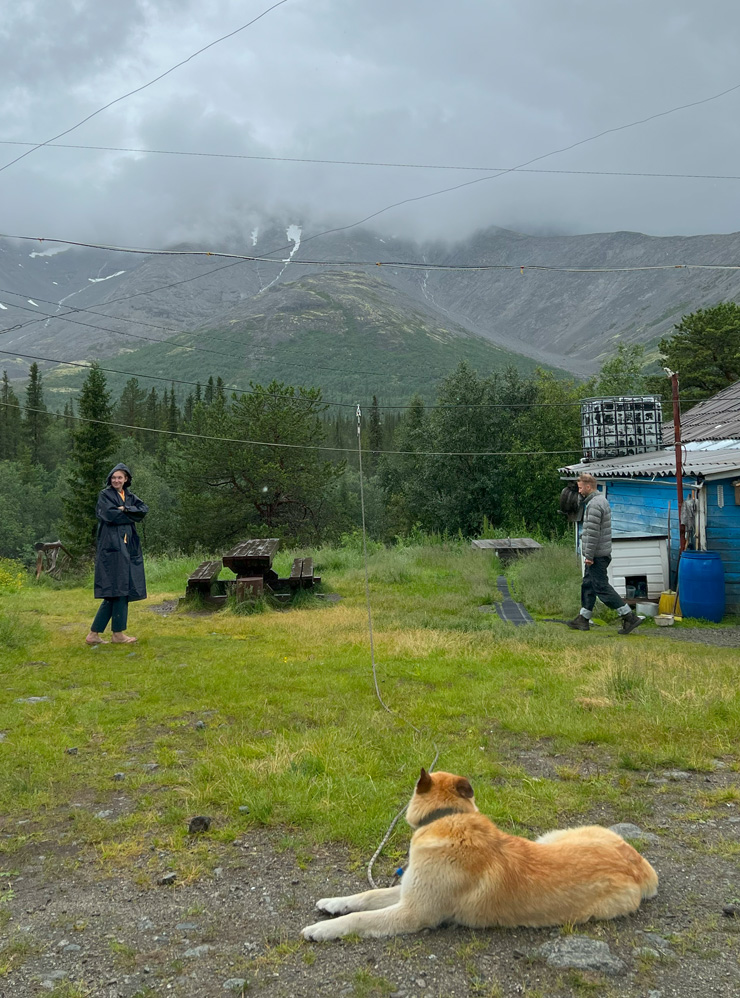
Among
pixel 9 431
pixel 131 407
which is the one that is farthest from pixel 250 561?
pixel 131 407

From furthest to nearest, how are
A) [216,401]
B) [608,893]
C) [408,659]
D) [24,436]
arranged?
[24,436], [216,401], [408,659], [608,893]

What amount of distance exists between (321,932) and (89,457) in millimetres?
46374

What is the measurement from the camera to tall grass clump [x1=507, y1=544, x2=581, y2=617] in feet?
36.3

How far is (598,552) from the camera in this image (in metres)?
9.14

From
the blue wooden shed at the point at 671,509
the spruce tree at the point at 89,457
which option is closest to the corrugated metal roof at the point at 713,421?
A: the blue wooden shed at the point at 671,509

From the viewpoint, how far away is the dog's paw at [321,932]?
2490 millimetres

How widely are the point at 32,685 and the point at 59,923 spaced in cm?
386

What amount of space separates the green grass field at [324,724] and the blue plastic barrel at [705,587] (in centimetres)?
217

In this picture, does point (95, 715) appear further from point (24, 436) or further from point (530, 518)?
point (24, 436)

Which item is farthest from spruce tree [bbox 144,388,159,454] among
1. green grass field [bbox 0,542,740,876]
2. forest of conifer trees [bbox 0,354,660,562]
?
green grass field [bbox 0,542,740,876]

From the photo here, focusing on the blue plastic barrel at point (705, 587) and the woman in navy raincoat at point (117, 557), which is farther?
the blue plastic barrel at point (705, 587)

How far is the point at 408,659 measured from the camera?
7.05 metres

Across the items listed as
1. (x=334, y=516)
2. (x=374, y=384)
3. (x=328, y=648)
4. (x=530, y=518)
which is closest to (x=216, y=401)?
(x=334, y=516)

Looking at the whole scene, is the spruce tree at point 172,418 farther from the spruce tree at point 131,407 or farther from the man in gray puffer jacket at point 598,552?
the man in gray puffer jacket at point 598,552
